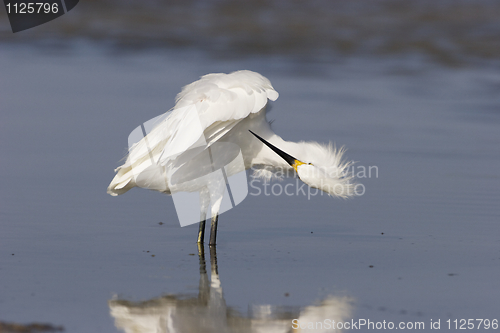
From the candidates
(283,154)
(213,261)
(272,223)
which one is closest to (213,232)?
(213,261)

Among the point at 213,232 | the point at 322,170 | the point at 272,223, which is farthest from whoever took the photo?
the point at 272,223

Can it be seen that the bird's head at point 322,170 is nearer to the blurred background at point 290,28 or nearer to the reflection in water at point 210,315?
the reflection in water at point 210,315

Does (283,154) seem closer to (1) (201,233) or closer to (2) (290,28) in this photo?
(1) (201,233)

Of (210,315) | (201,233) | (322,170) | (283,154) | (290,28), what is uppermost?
(290,28)

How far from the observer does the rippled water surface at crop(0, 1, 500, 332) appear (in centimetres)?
561

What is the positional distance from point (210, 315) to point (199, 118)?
198 cm

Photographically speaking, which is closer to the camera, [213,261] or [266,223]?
[213,261]

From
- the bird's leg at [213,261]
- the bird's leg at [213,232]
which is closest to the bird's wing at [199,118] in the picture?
the bird's leg at [213,232]

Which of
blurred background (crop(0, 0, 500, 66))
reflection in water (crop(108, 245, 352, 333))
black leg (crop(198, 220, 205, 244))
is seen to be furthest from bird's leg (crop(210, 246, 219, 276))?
blurred background (crop(0, 0, 500, 66))

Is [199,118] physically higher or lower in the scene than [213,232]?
higher

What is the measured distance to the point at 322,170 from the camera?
7.27m

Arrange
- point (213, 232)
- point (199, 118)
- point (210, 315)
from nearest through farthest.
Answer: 1. point (210, 315)
2. point (199, 118)
3. point (213, 232)

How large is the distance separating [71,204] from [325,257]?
297 centimetres

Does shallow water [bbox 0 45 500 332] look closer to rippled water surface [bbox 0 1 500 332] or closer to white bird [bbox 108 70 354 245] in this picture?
rippled water surface [bbox 0 1 500 332]
